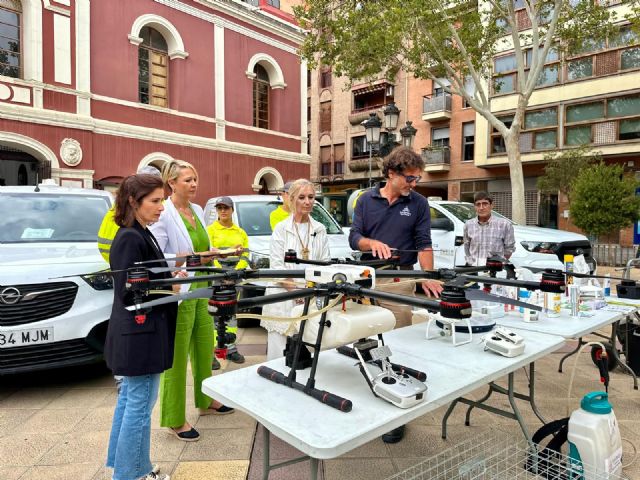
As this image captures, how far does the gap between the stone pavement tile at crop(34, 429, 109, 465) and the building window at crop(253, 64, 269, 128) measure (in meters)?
17.2

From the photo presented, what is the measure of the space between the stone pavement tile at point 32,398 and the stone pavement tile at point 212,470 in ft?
6.00

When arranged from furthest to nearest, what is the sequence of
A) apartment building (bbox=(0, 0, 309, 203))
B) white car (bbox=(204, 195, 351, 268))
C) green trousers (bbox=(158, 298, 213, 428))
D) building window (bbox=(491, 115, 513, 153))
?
building window (bbox=(491, 115, 513, 153))
apartment building (bbox=(0, 0, 309, 203))
white car (bbox=(204, 195, 351, 268))
green trousers (bbox=(158, 298, 213, 428))

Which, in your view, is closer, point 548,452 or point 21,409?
point 548,452

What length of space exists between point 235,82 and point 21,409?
16.3 m

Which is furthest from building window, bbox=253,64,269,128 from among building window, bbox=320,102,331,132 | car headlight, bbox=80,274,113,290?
car headlight, bbox=80,274,113,290

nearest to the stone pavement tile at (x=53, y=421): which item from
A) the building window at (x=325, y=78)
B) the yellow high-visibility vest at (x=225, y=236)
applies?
the yellow high-visibility vest at (x=225, y=236)

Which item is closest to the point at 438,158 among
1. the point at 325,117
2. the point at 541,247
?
the point at 325,117

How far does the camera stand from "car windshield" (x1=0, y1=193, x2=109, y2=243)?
193 inches

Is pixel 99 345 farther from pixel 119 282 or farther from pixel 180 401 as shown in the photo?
pixel 119 282

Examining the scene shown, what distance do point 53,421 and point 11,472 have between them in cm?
74

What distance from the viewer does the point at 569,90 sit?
67.2ft

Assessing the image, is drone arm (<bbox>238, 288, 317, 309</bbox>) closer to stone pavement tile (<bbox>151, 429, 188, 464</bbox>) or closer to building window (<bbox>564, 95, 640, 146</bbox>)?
stone pavement tile (<bbox>151, 429, 188, 464</bbox>)

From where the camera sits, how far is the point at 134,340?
2.39 metres

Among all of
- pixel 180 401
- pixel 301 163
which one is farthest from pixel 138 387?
pixel 301 163
